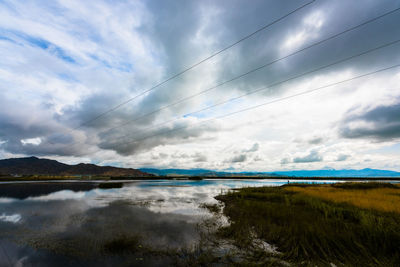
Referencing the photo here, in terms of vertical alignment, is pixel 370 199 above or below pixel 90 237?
above

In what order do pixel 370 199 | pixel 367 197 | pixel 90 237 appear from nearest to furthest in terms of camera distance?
pixel 90 237
pixel 370 199
pixel 367 197

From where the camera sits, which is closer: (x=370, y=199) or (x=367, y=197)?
(x=370, y=199)

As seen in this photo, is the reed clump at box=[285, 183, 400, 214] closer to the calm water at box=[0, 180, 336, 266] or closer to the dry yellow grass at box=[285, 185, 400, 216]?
the dry yellow grass at box=[285, 185, 400, 216]

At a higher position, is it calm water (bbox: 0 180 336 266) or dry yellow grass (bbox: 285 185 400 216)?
dry yellow grass (bbox: 285 185 400 216)

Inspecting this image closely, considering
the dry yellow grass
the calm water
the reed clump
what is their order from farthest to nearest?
the reed clump, the dry yellow grass, the calm water

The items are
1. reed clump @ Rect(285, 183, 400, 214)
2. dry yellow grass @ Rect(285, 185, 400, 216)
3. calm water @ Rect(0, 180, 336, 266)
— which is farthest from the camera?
reed clump @ Rect(285, 183, 400, 214)

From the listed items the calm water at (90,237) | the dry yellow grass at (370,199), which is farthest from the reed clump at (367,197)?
the calm water at (90,237)

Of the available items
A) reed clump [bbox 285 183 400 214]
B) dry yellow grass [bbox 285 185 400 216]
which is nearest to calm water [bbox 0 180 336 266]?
dry yellow grass [bbox 285 185 400 216]

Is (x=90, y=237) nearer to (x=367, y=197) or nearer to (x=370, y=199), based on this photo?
(x=370, y=199)

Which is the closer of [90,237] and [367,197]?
[90,237]

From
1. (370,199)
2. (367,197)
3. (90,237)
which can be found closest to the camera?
(90,237)

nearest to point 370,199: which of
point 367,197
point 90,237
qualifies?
point 367,197

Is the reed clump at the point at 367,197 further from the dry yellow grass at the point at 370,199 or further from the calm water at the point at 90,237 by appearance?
the calm water at the point at 90,237

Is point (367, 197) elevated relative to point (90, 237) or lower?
elevated
